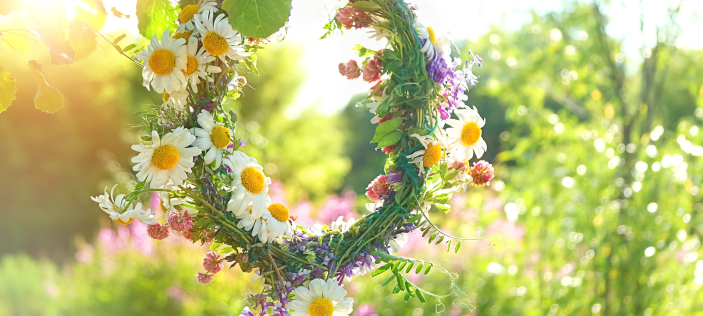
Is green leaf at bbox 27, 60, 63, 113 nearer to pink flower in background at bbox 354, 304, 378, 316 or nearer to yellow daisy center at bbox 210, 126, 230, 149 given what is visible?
yellow daisy center at bbox 210, 126, 230, 149

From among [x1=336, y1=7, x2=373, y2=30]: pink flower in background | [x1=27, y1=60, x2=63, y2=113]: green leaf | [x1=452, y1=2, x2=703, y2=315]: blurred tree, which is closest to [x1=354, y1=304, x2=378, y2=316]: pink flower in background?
[x1=452, y1=2, x2=703, y2=315]: blurred tree

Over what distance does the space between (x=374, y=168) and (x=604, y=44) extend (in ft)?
28.7

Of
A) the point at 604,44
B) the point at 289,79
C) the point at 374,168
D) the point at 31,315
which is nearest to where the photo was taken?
the point at 604,44

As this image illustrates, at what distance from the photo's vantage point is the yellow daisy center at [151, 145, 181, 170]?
714 millimetres

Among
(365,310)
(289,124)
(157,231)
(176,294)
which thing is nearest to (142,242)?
(176,294)

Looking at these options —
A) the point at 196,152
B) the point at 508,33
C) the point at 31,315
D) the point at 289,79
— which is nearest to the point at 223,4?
the point at 196,152

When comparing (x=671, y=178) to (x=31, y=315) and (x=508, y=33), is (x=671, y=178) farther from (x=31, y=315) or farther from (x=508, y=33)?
(x=31, y=315)

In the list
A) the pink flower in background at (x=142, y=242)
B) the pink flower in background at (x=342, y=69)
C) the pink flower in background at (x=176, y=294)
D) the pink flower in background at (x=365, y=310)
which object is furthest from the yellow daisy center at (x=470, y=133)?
the pink flower in background at (x=142, y=242)

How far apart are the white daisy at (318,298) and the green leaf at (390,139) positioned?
0.74 ft

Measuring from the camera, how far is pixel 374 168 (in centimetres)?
1101

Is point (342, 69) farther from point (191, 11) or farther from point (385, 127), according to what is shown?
point (191, 11)

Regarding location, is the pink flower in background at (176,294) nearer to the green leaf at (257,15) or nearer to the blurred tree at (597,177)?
the blurred tree at (597,177)

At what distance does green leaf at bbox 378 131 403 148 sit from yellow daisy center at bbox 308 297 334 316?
0.25 meters

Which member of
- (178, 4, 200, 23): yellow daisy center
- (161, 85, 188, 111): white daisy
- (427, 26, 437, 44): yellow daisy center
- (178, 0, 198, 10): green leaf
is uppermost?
(427, 26, 437, 44): yellow daisy center
